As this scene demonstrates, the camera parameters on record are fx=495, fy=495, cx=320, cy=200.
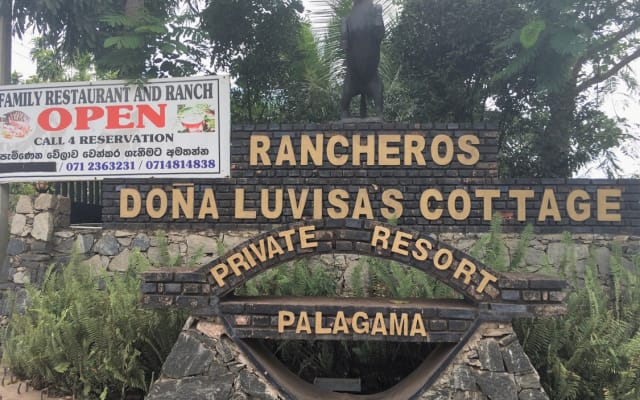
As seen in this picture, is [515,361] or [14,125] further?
[14,125]

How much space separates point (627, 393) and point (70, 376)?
518 centimetres

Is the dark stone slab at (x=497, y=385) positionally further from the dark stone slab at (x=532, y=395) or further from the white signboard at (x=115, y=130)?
the white signboard at (x=115, y=130)

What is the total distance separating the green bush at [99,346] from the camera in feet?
15.6

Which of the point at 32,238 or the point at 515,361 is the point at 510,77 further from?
the point at 32,238

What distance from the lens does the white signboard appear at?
6.91m

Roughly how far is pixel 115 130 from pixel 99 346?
11.0 feet

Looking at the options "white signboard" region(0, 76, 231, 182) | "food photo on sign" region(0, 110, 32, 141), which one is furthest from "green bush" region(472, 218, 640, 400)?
"food photo on sign" region(0, 110, 32, 141)

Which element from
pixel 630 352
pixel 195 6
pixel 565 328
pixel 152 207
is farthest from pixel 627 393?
pixel 195 6

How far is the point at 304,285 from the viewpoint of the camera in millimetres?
5785

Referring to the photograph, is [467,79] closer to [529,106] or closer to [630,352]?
[529,106]

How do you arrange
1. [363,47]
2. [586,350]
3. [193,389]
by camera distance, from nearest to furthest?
1. [193,389]
2. [586,350]
3. [363,47]

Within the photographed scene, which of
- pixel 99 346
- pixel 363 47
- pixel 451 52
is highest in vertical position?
pixel 451 52

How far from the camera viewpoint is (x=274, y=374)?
382 centimetres

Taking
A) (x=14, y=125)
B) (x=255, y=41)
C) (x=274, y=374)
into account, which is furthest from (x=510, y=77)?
(x=14, y=125)
